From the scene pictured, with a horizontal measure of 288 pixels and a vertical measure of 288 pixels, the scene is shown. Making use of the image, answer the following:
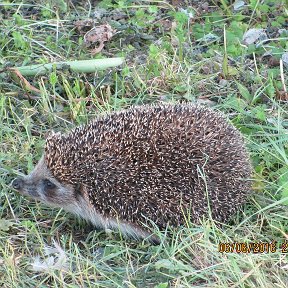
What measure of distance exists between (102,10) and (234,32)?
4.49ft

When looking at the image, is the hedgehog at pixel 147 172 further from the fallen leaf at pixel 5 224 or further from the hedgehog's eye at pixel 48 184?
the fallen leaf at pixel 5 224

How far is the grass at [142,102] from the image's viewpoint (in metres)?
4.63

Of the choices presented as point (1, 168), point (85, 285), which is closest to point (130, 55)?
point (1, 168)

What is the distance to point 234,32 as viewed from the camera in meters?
7.01

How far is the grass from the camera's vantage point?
4629 mm

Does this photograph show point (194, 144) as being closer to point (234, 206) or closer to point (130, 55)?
point (234, 206)

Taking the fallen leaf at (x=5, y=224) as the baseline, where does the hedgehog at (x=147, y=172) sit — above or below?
above

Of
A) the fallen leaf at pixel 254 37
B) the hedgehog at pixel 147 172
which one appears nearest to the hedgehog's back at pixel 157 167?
the hedgehog at pixel 147 172

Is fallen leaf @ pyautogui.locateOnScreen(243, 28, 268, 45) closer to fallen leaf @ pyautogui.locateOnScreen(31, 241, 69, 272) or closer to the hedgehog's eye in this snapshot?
the hedgehog's eye

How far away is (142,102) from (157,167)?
1.45 meters
